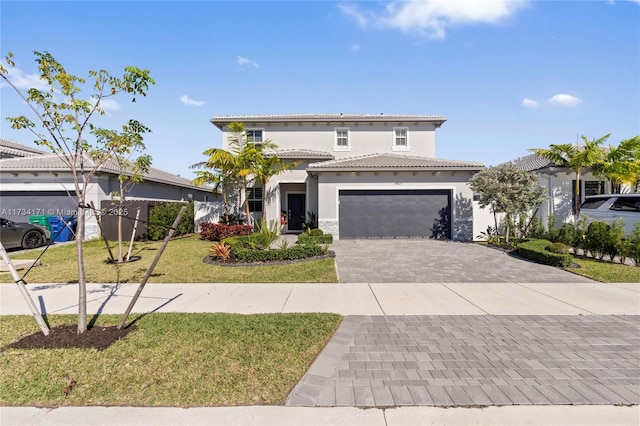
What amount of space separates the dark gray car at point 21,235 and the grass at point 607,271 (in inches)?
775

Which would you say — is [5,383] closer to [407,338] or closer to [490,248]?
[407,338]

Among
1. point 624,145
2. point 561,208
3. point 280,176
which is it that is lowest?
point 561,208

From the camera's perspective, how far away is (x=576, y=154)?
1423 cm

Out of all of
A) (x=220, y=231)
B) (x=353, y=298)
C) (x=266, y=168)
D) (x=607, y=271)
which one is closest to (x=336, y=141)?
(x=266, y=168)

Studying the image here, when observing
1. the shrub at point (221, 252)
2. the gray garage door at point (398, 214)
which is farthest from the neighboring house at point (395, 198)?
the shrub at point (221, 252)

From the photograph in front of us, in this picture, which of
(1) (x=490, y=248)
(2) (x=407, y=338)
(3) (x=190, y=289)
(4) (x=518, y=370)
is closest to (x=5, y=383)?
(3) (x=190, y=289)

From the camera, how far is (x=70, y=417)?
275cm

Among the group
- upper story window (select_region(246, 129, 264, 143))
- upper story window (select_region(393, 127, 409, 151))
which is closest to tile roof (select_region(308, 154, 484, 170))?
upper story window (select_region(393, 127, 409, 151))

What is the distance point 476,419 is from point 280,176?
51.1 ft

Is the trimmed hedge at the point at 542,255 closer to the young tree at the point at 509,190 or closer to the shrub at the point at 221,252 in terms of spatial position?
the young tree at the point at 509,190

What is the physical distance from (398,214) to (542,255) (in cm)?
644

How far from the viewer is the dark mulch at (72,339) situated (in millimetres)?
3971

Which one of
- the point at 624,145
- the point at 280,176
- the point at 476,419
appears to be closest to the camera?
the point at 476,419

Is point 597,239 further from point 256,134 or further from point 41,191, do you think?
point 41,191
